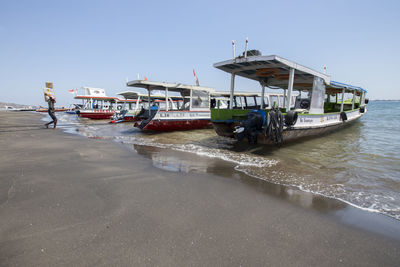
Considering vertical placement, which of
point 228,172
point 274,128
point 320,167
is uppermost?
point 274,128

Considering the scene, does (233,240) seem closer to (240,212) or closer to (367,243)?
(240,212)

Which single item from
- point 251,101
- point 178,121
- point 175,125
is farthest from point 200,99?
point 251,101

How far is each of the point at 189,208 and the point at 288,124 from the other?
5.51 meters

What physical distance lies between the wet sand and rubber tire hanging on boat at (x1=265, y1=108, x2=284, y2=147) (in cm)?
316

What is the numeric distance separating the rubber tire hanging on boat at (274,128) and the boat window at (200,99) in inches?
252

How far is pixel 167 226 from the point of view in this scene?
222 centimetres

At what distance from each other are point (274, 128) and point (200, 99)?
6659 mm

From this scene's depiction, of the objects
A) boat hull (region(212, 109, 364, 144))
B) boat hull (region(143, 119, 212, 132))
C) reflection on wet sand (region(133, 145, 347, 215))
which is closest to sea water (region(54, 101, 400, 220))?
reflection on wet sand (region(133, 145, 347, 215))

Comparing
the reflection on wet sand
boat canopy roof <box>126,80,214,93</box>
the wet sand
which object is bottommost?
the reflection on wet sand

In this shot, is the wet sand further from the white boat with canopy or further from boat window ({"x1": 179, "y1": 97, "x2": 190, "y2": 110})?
boat window ({"x1": 179, "y1": 97, "x2": 190, "y2": 110})

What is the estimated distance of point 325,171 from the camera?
4598mm

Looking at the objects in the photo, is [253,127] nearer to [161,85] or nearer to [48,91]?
[161,85]

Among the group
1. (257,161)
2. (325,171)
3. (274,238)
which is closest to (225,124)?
(257,161)

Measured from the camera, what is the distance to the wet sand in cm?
177
